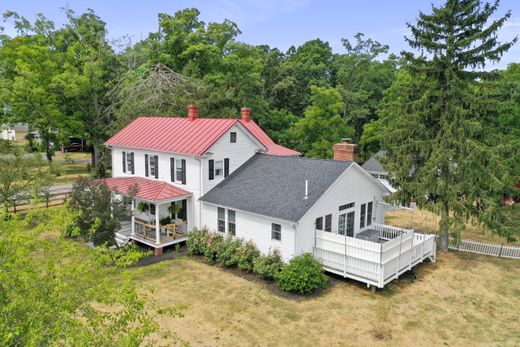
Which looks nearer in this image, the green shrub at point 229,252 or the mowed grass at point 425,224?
the green shrub at point 229,252

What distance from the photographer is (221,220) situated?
2030 centimetres

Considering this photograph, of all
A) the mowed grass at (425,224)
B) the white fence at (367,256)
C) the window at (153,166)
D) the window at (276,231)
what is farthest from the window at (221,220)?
the mowed grass at (425,224)

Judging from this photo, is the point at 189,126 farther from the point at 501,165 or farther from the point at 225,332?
the point at 501,165

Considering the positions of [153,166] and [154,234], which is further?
[153,166]

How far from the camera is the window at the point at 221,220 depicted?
66.1 feet

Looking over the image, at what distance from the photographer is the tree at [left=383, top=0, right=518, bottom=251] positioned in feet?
63.2

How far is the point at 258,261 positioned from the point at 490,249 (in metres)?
13.2

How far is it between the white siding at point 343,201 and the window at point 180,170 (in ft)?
24.6

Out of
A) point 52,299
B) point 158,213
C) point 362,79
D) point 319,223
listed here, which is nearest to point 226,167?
point 158,213

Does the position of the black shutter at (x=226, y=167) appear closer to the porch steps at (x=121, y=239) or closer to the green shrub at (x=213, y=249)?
the green shrub at (x=213, y=249)

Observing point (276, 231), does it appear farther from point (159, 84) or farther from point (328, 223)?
point (159, 84)

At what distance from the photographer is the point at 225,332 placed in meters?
13.1

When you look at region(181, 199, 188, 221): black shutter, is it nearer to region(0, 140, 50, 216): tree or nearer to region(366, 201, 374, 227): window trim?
region(0, 140, 50, 216): tree

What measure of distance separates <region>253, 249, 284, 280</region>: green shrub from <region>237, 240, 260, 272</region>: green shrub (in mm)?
339
